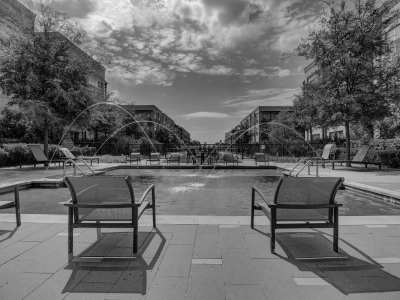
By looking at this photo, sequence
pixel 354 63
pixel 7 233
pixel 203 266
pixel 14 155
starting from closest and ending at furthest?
1. pixel 203 266
2. pixel 7 233
3. pixel 354 63
4. pixel 14 155

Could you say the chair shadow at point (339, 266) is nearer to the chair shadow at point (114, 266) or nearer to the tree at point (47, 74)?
the chair shadow at point (114, 266)

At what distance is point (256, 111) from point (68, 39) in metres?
89.8

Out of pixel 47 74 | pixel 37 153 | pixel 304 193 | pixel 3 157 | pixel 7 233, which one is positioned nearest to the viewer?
pixel 304 193

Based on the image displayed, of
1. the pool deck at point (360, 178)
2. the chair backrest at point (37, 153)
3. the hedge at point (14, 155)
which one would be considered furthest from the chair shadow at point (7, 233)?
the hedge at point (14, 155)

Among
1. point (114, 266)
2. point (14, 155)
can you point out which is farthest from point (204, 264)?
point (14, 155)

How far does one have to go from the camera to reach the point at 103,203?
350 centimetres

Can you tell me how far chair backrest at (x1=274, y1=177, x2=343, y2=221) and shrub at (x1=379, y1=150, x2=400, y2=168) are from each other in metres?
16.6

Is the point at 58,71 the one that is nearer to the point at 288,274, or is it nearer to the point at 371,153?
the point at 288,274

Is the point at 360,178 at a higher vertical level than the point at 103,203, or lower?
lower

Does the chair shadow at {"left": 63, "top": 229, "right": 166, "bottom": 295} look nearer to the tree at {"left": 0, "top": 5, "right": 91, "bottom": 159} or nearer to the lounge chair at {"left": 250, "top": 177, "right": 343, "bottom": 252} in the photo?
the lounge chair at {"left": 250, "top": 177, "right": 343, "bottom": 252}

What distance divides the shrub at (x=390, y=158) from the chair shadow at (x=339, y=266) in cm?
1607

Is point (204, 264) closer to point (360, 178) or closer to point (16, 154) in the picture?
point (360, 178)

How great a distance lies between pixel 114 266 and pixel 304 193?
2367 mm

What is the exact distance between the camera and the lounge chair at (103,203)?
3.46m
